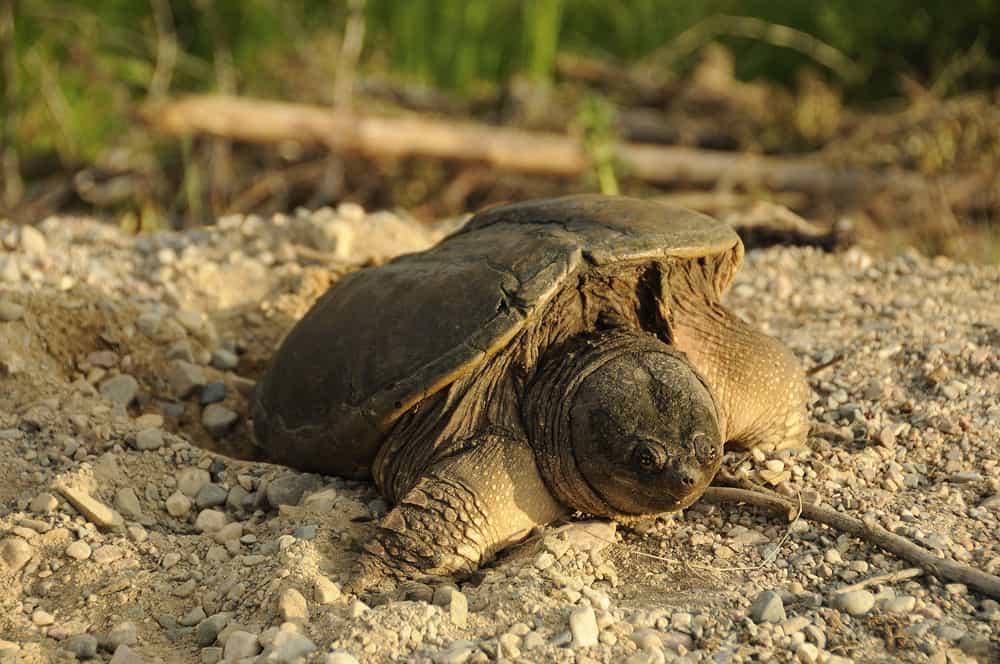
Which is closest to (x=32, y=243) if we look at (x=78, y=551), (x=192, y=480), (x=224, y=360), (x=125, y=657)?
(x=224, y=360)

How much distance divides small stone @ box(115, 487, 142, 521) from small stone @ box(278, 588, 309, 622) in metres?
0.73

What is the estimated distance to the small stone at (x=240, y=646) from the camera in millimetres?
2217

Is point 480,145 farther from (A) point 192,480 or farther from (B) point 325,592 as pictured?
(B) point 325,592

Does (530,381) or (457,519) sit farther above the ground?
(530,381)

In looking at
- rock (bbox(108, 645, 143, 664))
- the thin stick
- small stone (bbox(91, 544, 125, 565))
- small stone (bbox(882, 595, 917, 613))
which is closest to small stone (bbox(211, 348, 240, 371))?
small stone (bbox(91, 544, 125, 565))

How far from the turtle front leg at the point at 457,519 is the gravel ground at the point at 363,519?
0.26 ft

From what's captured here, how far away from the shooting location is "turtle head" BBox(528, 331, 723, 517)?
2.54 m

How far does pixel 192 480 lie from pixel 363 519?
0.59 metres

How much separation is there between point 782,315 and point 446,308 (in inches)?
75.7

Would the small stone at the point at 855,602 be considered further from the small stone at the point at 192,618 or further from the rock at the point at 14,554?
the rock at the point at 14,554

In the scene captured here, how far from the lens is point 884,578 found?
2400 mm

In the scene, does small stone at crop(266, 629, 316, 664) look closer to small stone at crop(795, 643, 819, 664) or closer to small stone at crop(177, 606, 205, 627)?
small stone at crop(177, 606, 205, 627)

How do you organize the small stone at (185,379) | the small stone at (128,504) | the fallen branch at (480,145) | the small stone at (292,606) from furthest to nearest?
the fallen branch at (480,145) < the small stone at (185,379) < the small stone at (128,504) < the small stone at (292,606)

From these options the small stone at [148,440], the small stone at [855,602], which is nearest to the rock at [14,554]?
the small stone at [148,440]
